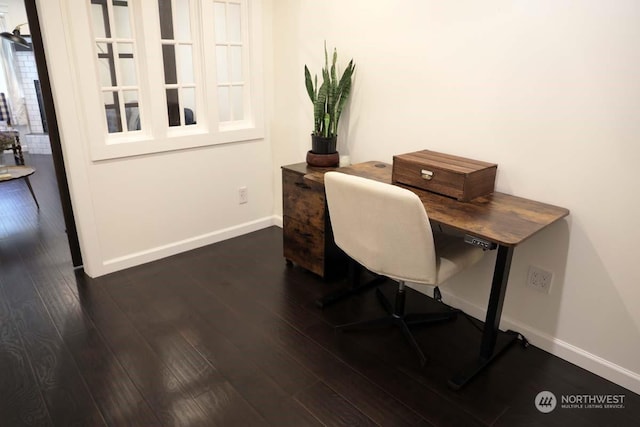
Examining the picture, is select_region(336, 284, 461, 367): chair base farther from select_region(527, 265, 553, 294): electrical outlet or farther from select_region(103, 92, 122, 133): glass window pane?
select_region(103, 92, 122, 133): glass window pane

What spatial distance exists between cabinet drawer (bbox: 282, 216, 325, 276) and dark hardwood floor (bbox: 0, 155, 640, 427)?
106 mm

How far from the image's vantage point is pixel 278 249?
323 centimetres

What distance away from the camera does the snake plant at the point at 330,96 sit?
2701 millimetres

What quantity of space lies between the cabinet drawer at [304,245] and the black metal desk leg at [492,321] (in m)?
1.05

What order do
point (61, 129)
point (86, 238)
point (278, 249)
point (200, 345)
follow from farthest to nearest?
point (278, 249) < point (86, 238) < point (61, 129) < point (200, 345)

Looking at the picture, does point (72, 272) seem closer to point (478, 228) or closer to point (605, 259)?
point (478, 228)

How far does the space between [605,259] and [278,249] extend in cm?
Answer: 207

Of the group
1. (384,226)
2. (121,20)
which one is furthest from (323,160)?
(121,20)

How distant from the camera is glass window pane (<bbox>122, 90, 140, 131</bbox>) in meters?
2.79

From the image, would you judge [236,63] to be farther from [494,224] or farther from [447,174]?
[494,224]

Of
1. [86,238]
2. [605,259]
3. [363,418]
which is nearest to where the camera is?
[363,418]

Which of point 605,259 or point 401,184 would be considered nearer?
point 605,259

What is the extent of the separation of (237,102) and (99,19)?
1.05 m

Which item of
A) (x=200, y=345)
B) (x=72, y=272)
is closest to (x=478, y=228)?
(x=200, y=345)
